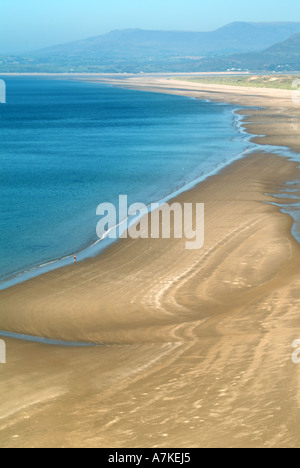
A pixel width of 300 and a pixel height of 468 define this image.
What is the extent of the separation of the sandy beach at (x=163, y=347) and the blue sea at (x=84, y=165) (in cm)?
302

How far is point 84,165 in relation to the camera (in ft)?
146

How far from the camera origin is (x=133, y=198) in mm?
33438

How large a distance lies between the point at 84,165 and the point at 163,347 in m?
31.7

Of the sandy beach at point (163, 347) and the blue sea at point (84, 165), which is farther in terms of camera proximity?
the blue sea at point (84, 165)

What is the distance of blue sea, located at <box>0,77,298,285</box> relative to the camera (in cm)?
2519

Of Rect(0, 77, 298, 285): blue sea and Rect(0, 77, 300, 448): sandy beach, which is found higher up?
Rect(0, 77, 298, 285): blue sea

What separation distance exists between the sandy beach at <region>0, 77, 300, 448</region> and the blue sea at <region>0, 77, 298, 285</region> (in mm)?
3017

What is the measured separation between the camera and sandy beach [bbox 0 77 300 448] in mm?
10375

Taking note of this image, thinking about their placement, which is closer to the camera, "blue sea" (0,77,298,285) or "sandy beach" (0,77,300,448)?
"sandy beach" (0,77,300,448)

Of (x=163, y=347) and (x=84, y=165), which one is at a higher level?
(x=84, y=165)

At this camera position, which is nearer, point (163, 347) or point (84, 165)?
point (163, 347)

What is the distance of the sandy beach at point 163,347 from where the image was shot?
10.4 metres

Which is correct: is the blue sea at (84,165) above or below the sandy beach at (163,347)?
above

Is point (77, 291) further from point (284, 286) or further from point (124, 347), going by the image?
point (284, 286)
